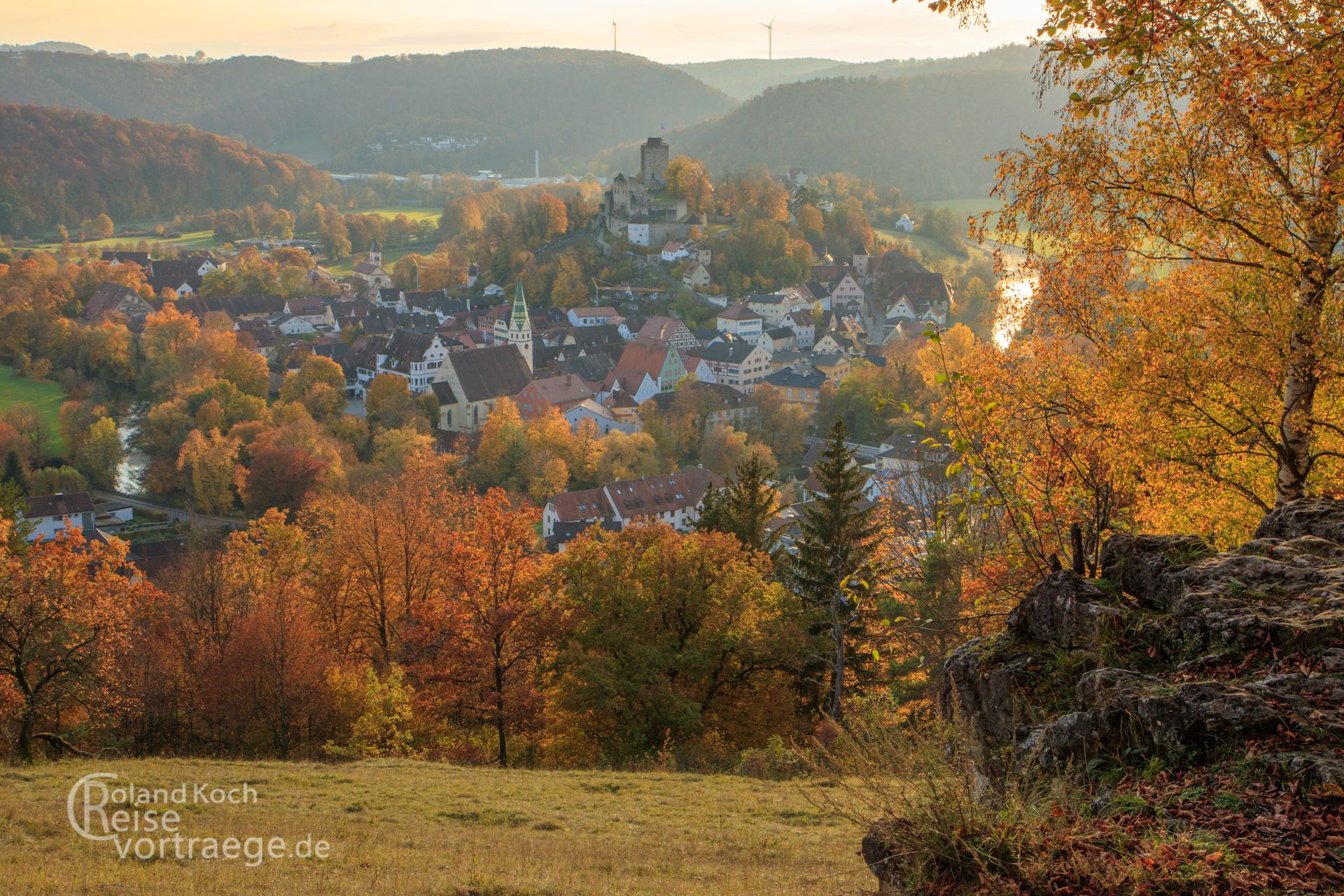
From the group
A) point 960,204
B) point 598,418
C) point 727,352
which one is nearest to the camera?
point 598,418

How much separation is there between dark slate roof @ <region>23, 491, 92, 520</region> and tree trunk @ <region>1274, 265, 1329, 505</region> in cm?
4629

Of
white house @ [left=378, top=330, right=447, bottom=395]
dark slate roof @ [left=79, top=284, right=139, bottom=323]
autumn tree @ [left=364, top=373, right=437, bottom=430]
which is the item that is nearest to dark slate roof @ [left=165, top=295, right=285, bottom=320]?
dark slate roof @ [left=79, top=284, right=139, bottom=323]

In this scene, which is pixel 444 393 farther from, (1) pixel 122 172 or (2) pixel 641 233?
(1) pixel 122 172

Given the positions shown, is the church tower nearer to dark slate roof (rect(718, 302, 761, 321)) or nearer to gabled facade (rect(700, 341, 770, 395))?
gabled facade (rect(700, 341, 770, 395))

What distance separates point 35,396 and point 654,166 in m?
62.4

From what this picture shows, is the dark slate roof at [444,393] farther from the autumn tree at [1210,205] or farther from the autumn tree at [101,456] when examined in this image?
the autumn tree at [1210,205]

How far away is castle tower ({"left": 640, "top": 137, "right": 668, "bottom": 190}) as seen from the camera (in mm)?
107438

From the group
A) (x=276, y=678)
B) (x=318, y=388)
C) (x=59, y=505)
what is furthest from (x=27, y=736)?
(x=318, y=388)

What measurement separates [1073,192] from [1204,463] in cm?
231

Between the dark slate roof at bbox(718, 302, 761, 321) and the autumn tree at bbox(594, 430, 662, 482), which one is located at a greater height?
the dark slate roof at bbox(718, 302, 761, 321)

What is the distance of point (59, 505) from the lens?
45.0m

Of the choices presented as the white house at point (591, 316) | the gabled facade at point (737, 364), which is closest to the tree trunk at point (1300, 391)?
the gabled facade at point (737, 364)

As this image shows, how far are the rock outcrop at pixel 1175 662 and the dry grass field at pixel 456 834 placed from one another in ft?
4.95

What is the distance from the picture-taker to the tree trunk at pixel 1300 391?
6.70 m
